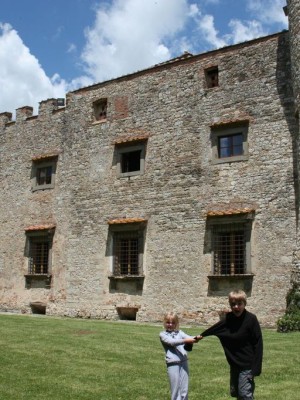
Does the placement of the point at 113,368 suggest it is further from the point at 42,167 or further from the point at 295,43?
the point at 42,167

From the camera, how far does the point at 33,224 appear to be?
22.9 metres

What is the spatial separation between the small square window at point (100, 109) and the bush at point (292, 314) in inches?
433

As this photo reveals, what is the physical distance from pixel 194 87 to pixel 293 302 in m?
8.60

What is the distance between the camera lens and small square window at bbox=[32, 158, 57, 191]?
2272 cm

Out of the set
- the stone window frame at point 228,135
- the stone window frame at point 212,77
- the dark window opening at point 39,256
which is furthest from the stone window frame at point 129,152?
the dark window opening at point 39,256

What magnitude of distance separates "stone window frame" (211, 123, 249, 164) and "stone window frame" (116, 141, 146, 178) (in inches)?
115

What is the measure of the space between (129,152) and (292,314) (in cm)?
913

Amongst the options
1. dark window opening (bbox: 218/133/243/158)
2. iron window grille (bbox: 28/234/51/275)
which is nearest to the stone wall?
dark window opening (bbox: 218/133/243/158)

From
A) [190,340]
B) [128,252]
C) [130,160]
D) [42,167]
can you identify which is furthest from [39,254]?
[190,340]

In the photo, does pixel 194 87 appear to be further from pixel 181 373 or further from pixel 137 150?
pixel 181 373

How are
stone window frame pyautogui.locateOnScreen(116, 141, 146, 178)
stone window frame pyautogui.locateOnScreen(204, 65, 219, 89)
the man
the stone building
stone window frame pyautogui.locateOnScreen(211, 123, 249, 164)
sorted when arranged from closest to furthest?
the man, the stone building, stone window frame pyautogui.locateOnScreen(211, 123, 249, 164), stone window frame pyautogui.locateOnScreen(204, 65, 219, 89), stone window frame pyautogui.locateOnScreen(116, 141, 146, 178)

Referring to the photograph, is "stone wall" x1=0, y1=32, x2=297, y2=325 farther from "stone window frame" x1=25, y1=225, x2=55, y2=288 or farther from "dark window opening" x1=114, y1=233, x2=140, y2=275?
"dark window opening" x1=114, y1=233, x2=140, y2=275

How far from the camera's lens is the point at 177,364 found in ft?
20.3

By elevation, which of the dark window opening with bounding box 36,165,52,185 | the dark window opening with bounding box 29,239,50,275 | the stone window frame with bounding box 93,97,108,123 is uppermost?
the stone window frame with bounding box 93,97,108,123
